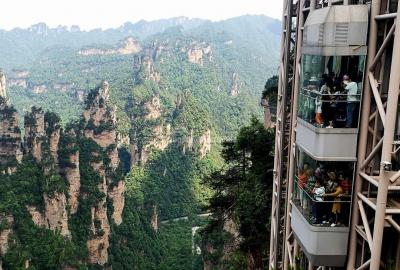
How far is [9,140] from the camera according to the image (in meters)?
43.8

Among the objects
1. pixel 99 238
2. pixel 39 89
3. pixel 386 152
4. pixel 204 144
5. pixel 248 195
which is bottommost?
pixel 204 144

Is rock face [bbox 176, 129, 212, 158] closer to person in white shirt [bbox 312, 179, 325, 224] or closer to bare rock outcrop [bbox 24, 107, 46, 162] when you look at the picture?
bare rock outcrop [bbox 24, 107, 46, 162]

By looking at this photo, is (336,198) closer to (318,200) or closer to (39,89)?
(318,200)

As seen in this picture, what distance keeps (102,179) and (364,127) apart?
44.5m

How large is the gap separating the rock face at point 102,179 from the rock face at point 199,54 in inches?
5005

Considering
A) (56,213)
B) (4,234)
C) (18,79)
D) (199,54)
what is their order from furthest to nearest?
(199,54) → (18,79) → (56,213) → (4,234)

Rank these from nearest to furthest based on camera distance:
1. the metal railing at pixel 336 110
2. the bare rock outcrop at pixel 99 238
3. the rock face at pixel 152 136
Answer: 1. the metal railing at pixel 336 110
2. the bare rock outcrop at pixel 99 238
3. the rock face at pixel 152 136

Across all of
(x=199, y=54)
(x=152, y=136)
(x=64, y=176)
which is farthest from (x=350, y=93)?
(x=199, y=54)

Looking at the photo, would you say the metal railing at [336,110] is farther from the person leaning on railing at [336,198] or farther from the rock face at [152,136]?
the rock face at [152,136]

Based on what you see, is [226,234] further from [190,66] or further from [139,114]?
[190,66]

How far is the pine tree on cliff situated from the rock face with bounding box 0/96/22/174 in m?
25.6

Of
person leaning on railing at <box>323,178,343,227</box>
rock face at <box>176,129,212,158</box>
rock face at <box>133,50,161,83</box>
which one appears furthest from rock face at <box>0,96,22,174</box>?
rock face at <box>133,50,161,83</box>

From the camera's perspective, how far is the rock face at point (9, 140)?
42906mm

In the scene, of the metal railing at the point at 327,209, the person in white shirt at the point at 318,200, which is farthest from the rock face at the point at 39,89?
the person in white shirt at the point at 318,200
